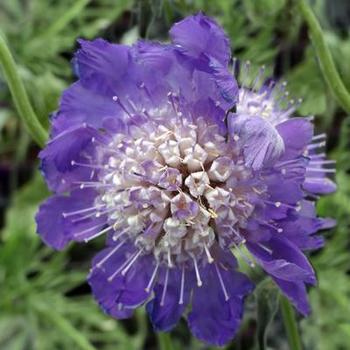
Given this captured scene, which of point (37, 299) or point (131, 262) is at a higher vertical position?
point (131, 262)

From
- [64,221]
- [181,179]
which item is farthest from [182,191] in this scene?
[64,221]

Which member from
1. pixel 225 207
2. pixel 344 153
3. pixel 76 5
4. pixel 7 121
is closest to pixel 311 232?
pixel 225 207

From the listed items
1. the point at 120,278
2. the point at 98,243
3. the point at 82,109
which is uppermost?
the point at 82,109

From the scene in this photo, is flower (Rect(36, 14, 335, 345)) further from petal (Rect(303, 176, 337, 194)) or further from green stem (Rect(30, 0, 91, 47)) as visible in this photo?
green stem (Rect(30, 0, 91, 47))

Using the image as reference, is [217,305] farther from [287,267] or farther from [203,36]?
[203,36]

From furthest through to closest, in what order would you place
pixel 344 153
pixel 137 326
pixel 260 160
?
pixel 137 326, pixel 344 153, pixel 260 160

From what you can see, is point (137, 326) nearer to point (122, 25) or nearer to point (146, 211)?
point (122, 25)

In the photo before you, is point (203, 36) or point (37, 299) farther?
point (37, 299)
